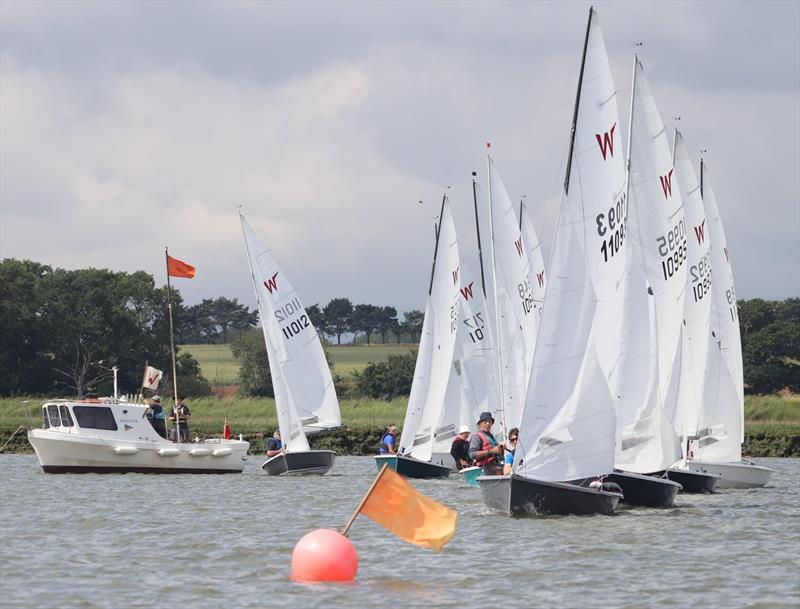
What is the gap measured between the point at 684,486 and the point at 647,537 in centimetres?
1120

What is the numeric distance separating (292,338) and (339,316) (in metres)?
148

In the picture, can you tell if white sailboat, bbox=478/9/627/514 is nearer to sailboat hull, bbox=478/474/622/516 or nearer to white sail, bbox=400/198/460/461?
sailboat hull, bbox=478/474/622/516

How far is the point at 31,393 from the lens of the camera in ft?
286

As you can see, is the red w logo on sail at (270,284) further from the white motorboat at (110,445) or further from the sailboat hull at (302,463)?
the sailboat hull at (302,463)

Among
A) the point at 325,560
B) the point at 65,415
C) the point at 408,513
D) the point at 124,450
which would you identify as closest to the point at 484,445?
the point at 408,513

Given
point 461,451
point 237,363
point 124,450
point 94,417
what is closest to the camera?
point 461,451

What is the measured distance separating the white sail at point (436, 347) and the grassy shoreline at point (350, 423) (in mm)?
14577

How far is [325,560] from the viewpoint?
1866 centimetres

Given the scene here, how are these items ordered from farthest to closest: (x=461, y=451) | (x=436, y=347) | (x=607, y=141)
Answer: (x=436, y=347) < (x=461, y=451) < (x=607, y=141)

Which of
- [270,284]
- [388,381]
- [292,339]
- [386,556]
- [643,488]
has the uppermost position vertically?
[270,284]

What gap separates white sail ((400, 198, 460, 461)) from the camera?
140ft

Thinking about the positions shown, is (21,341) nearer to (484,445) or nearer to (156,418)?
(156,418)

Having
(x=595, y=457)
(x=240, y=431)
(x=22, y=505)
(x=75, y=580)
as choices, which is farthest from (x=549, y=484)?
(x=240, y=431)

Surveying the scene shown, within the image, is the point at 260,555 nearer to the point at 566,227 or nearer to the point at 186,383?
the point at 566,227
